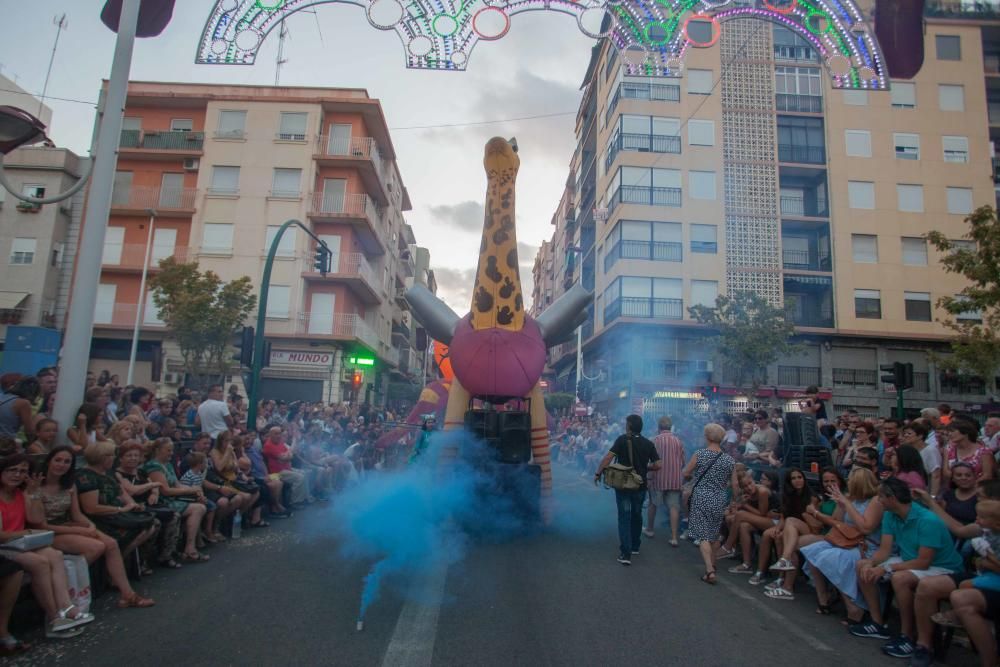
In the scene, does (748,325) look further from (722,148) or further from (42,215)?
(42,215)

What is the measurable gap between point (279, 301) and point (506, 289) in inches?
881

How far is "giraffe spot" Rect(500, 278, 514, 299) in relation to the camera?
8.55 meters

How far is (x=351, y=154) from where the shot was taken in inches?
1180

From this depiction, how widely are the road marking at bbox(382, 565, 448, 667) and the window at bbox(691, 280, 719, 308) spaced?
25.7 m

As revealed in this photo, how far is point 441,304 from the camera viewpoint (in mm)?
10250

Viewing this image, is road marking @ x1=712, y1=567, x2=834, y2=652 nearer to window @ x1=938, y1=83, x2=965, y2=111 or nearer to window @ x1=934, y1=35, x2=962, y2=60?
window @ x1=938, y1=83, x2=965, y2=111

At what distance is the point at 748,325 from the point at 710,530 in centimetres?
2020

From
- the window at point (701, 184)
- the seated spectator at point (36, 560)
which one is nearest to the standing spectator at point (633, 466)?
the seated spectator at point (36, 560)

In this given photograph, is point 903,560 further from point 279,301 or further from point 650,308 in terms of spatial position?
point 279,301

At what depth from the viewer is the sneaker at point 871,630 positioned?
484 cm

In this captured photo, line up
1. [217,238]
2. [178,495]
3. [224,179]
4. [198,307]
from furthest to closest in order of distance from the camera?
[224,179]
[217,238]
[198,307]
[178,495]

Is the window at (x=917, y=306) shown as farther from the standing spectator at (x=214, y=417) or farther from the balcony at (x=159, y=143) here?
the balcony at (x=159, y=143)

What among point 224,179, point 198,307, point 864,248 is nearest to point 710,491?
point 198,307

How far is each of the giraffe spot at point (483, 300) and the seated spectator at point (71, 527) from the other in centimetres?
484
